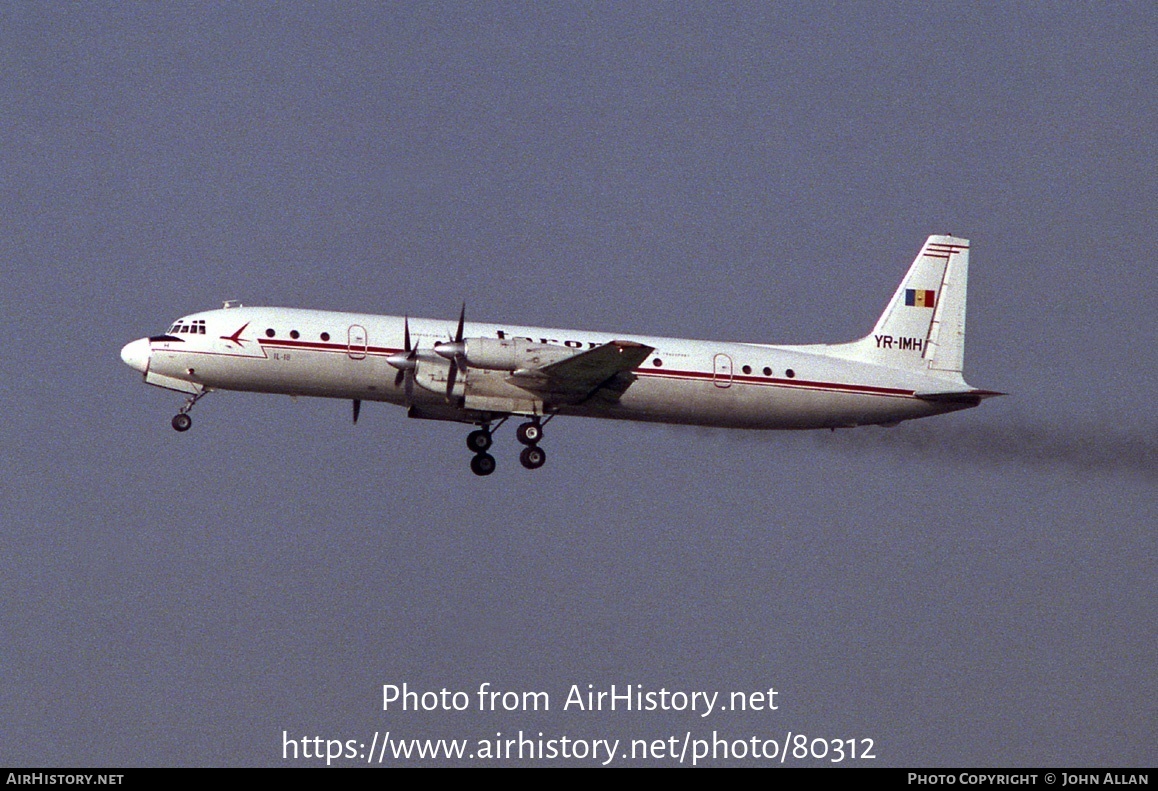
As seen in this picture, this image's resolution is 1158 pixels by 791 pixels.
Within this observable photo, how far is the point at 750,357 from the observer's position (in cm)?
3741

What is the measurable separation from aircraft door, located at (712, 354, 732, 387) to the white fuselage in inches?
0.9

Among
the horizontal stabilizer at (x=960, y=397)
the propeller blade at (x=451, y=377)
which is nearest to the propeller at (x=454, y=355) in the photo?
the propeller blade at (x=451, y=377)

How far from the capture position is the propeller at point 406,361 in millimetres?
35125

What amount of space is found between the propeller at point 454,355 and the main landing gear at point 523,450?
2.40 metres

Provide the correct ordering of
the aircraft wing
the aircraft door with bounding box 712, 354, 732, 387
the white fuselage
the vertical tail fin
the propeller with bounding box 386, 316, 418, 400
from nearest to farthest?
the aircraft wing → the propeller with bounding box 386, 316, 418, 400 → the white fuselage → the aircraft door with bounding box 712, 354, 732, 387 → the vertical tail fin

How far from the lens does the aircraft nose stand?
35.6 metres

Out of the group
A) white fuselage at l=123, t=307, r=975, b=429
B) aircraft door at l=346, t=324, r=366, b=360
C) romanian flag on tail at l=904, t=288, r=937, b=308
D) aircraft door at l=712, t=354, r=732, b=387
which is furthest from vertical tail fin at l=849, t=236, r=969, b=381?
aircraft door at l=346, t=324, r=366, b=360

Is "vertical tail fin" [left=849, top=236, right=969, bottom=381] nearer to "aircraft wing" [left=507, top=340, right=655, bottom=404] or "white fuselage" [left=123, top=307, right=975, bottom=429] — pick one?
"white fuselage" [left=123, top=307, right=975, bottom=429]

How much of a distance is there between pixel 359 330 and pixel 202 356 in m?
3.41

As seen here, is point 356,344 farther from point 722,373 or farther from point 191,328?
point 722,373

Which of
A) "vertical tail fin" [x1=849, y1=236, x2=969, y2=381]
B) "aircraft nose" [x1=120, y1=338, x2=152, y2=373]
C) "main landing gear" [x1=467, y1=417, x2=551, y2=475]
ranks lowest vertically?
"main landing gear" [x1=467, y1=417, x2=551, y2=475]
